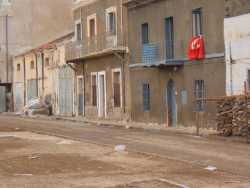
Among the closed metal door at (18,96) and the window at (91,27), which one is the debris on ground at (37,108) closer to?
the closed metal door at (18,96)

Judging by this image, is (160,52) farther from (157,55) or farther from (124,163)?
(124,163)

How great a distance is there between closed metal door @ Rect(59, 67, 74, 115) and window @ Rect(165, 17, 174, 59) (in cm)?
1592

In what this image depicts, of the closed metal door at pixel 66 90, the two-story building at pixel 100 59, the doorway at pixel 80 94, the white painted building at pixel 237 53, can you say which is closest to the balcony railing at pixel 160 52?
the two-story building at pixel 100 59

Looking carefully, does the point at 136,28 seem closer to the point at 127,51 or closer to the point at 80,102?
the point at 127,51

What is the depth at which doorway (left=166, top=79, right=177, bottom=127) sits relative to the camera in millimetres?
32844

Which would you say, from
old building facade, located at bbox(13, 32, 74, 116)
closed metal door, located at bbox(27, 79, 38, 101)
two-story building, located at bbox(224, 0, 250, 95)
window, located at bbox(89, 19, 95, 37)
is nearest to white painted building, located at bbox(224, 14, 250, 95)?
two-story building, located at bbox(224, 0, 250, 95)

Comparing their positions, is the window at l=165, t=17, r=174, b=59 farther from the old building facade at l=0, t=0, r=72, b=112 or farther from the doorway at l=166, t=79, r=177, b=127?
the old building facade at l=0, t=0, r=72, b=112

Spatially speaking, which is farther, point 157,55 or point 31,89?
point 31,89

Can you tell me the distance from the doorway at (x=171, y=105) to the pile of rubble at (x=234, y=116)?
7.74 metres

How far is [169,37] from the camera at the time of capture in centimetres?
3266

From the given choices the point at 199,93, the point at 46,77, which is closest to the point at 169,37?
the point at 199,93

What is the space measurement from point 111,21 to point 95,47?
194cm

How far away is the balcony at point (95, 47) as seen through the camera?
1513 inches

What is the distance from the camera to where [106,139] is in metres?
24.3
